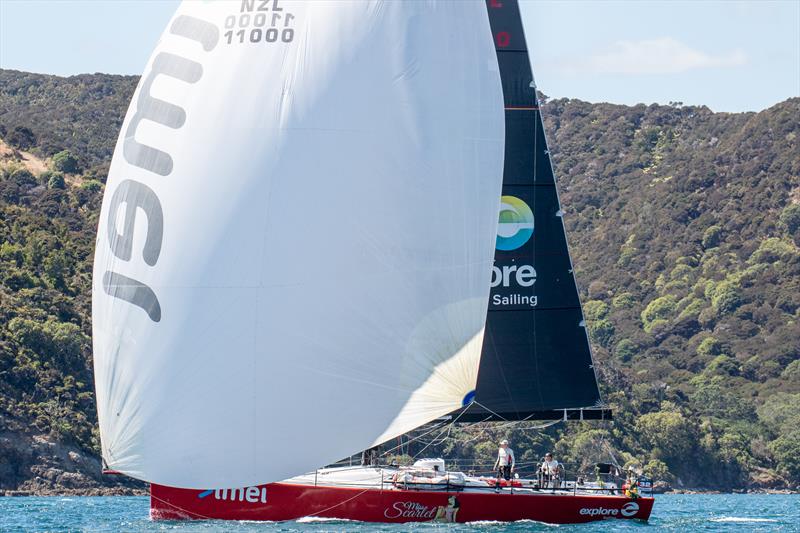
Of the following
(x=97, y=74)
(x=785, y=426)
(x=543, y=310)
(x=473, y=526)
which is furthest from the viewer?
(x=97, y=74)

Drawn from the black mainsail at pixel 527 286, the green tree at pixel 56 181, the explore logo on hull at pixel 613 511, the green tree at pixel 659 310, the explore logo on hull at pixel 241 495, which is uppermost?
the green tree at pixel 56 181

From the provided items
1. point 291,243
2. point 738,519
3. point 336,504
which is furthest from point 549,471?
point 291,243

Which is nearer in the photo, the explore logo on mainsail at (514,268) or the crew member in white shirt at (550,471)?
the crew member in white shirt at (550,471)

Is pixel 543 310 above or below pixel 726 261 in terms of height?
below

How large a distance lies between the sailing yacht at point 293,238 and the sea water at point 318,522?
3850mm

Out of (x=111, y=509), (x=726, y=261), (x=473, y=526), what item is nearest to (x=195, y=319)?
(x=473, y=526)

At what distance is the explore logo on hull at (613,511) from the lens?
2752 centimetres

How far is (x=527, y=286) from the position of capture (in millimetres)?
28922

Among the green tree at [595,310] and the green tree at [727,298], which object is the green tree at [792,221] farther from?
the green tree at [595,310]

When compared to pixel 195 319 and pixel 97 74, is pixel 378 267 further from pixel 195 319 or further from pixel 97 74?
pixel 97 74

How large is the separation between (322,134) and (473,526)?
326 inches

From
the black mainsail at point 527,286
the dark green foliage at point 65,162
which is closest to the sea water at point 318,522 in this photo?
the black mainsail at point 527,286

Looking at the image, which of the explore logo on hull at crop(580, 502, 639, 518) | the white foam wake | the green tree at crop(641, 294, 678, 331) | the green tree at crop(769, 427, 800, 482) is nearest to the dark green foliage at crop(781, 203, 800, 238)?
the green tree at crop(641, 294, 678, 331)

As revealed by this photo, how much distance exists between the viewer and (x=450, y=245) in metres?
21.6
